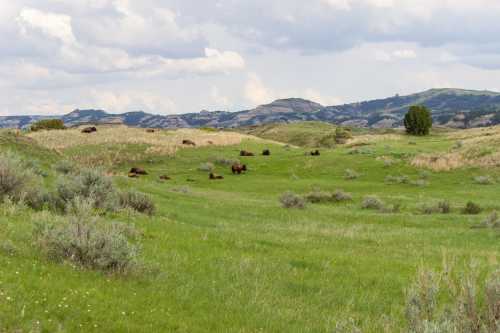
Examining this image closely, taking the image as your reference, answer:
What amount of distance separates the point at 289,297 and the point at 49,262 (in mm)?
4047

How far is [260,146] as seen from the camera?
64062 millimetres

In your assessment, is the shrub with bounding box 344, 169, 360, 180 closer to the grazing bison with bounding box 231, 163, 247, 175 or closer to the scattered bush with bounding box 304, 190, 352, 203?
the grazing bison with bounding box 231, 163, 247, 175

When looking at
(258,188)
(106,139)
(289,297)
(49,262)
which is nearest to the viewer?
(49,262)

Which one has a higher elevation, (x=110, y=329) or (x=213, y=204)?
(x=110, y=329)

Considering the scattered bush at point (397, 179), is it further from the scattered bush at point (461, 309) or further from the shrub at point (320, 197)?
the scattered bush at point (461, 309)

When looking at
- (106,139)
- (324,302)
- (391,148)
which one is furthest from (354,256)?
(106,139)

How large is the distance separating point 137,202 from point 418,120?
232ft

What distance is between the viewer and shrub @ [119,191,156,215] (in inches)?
729

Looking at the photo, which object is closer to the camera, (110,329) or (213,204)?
(110,329)

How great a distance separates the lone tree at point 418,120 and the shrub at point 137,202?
6841 cm

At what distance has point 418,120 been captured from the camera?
268 feet

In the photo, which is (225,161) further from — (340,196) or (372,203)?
(372,203)

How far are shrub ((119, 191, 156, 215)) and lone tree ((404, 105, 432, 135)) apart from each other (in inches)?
2693

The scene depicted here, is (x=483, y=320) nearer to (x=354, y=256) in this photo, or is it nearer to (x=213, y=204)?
(x=354, y=256)
